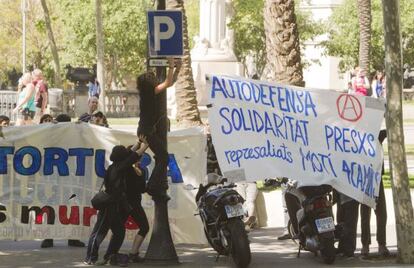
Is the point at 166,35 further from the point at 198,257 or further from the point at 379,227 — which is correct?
the point at 379,227

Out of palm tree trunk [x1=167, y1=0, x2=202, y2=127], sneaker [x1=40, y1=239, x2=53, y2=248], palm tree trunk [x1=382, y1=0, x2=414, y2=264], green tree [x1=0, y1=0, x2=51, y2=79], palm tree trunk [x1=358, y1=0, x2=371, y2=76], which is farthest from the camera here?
green tree [x1=0, y1=0, x2=51, y2=79]

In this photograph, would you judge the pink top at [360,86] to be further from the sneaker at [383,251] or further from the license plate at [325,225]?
the license plate at [325,225]

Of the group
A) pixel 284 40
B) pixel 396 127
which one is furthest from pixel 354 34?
pixel 396 127

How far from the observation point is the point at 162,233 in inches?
464

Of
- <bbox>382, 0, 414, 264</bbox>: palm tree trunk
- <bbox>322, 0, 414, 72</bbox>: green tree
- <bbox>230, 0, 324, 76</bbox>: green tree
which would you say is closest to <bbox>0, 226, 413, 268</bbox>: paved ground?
<bbox>382, 0, 414, 264</bbox>: palm tree trunk

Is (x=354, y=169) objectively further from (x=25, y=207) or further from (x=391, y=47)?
(x=25, y=207)

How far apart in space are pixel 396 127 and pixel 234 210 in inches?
76.1

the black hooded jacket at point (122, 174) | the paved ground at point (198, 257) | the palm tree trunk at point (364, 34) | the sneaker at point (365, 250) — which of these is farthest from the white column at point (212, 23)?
the black hooded jacket at point (122, 174)

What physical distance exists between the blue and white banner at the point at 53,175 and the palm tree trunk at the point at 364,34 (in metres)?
18.5

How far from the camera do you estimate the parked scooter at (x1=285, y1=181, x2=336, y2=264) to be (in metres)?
11.5

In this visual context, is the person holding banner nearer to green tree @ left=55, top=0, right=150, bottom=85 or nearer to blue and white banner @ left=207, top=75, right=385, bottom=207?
blue and white banner @ left=207, top=75, right=385, bottom=207

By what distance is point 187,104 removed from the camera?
23438 mm

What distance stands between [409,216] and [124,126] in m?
26.5

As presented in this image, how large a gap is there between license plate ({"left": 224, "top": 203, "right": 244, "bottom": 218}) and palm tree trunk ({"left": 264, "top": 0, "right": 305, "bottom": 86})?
761 cm
